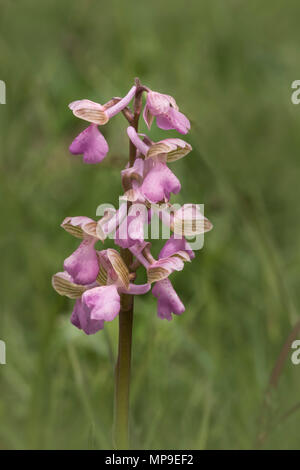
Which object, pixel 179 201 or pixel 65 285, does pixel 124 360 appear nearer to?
pixel 65 285

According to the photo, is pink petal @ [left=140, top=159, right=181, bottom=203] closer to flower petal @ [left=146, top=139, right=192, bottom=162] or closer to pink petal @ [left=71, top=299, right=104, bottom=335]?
flower petal @ [left=146, top=139, right=192, bottom=162]

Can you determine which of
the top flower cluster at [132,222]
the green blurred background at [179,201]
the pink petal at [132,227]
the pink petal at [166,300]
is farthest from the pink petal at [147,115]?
the green blurred background at [179,201]

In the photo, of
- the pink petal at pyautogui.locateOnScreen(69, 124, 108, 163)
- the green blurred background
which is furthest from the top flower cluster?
the green blurred background

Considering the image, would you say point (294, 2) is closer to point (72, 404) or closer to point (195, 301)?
point (195, 301)

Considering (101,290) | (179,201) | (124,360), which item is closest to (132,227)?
(101,290)

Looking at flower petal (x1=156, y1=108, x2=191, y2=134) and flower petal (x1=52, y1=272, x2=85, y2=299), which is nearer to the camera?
flower petal (x1=156, y1=108, x2=191, y2=134)
